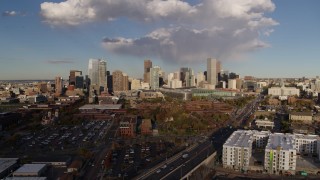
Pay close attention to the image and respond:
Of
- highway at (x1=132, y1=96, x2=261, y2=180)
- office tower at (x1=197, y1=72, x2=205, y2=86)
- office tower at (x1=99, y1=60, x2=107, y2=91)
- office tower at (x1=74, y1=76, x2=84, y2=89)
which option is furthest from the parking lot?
office tower at (x1=197, y1=72, x2=205, y2=86)

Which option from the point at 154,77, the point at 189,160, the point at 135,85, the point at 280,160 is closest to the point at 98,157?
the point at 189,160

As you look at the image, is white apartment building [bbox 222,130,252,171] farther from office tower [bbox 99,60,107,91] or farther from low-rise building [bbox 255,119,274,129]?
office tower [bbox 99,60,107,91]

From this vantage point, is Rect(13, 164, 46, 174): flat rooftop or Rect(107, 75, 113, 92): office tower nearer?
Rect(13, 164, 46, 174): flat rooftop

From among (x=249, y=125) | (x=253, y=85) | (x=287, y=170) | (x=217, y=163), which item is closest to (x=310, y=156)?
(x=287, y=170)


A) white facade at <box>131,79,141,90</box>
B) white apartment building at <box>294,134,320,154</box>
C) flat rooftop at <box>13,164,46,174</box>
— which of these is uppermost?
white facade at <box>131,79,141,90</box>

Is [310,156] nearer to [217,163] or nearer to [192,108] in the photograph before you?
[217,163]

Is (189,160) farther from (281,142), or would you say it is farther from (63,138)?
(63,138)
